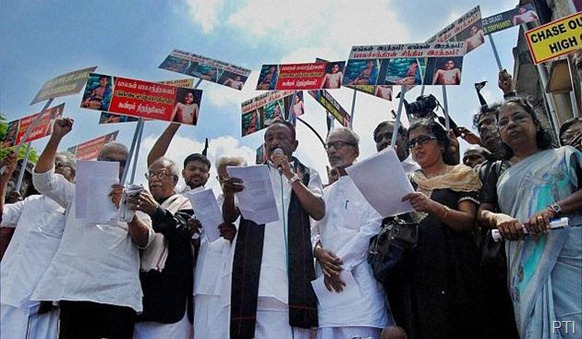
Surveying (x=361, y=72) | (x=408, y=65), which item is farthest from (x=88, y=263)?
(x=408, y=65)

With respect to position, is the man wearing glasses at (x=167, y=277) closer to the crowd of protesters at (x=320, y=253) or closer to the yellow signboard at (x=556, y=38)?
the crowd of protesters at (x=320, y=253)

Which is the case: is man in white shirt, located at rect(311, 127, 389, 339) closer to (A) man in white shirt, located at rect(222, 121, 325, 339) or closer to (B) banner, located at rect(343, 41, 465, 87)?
(A) man in white shirt, located at rect(222, 121, 325, 339)

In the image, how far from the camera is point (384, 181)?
273 centimetres

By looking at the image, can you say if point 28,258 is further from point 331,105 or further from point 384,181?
point 331,105

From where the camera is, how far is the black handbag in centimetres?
282

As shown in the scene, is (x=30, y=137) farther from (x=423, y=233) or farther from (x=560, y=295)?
(x=560, y=295)

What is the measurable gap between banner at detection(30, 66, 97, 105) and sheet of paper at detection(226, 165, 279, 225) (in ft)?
7.49

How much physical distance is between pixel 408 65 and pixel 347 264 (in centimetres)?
248

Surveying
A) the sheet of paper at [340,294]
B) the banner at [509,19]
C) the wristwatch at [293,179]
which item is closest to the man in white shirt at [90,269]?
the wristwatch at [293,179]

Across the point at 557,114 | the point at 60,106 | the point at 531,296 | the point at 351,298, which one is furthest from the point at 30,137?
the point at 557,114

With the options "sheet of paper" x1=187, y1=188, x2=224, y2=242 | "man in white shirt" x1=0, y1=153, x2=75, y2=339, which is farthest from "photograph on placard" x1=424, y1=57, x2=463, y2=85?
"man in white shirt" x1=0, y1=153, x2=75, y2=339

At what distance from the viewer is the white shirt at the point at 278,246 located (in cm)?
303

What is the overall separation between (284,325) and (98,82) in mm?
2752

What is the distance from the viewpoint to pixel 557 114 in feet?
31.7
